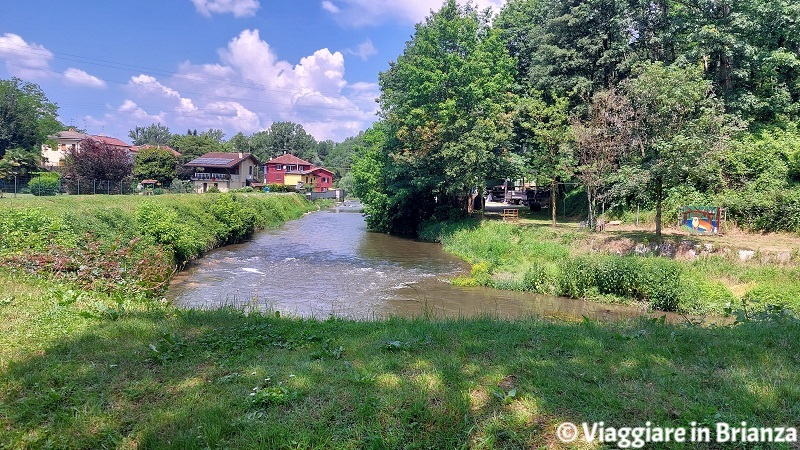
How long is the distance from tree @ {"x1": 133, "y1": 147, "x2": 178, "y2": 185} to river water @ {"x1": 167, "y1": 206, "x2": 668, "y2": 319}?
1375 inches

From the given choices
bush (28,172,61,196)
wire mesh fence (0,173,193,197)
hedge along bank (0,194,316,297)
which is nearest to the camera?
hedge along bank (0,194,316,297)

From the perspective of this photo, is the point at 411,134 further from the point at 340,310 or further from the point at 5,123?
the point at 5,123

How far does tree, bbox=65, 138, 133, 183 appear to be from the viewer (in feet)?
133

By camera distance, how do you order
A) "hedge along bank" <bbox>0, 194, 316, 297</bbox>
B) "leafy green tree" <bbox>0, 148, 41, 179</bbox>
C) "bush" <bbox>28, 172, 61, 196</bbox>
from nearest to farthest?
"hedge along bank" <bbox>0, 194, 316, 297</bbox> → "bush" <bbox>28, 172, 61, 196</bbox> → "leafy green tree" <bbox>0, 148, 41, 179</bbox>

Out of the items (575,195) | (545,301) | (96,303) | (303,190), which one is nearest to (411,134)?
(575,195)

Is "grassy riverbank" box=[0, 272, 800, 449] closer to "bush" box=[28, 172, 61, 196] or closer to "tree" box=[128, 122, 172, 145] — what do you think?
"bush" box=[28, 172, 61, 196]

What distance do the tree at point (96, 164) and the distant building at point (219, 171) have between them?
19.0 m

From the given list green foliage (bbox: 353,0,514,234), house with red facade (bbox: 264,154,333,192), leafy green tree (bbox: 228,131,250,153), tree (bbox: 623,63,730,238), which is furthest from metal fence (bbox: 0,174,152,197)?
leafy green tree (bbox: 228,131,250,153)

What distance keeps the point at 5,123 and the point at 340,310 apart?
65.1m

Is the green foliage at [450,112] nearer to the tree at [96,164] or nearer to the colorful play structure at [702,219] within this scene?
the colorful play structure at [702,219]

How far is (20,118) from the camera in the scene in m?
57.0

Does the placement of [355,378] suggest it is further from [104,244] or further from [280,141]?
[280,141]

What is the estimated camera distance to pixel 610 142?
2045 cm

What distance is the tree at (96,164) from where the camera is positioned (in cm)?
4041
